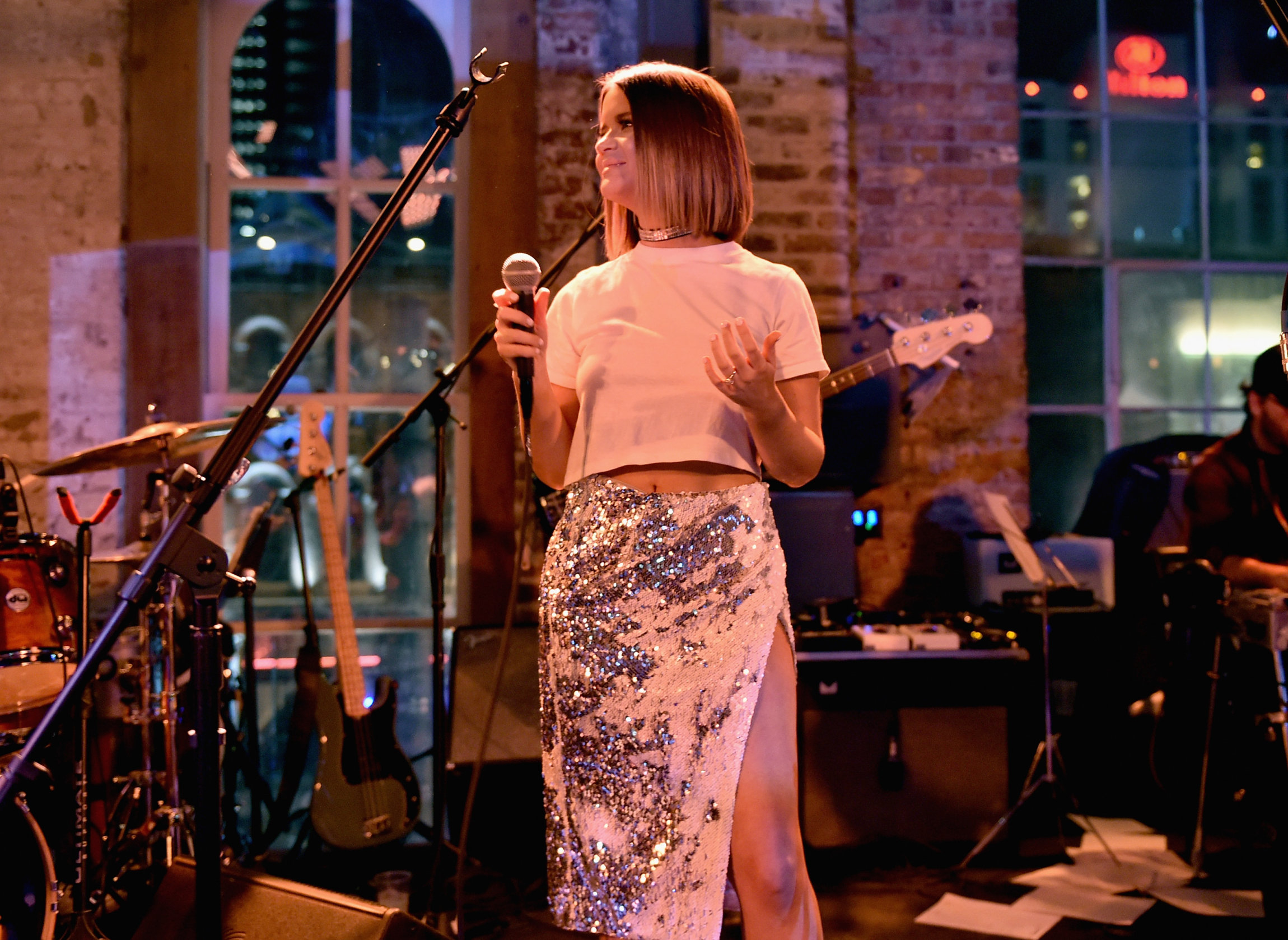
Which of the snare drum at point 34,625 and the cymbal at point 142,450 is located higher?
the cymbal at point 142,450

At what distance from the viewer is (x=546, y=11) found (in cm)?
426

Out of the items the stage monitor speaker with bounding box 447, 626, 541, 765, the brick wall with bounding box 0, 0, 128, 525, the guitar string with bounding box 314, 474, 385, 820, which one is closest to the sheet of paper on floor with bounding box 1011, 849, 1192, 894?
the stage monitor speaker with bounding box 447, 626, 541, 765

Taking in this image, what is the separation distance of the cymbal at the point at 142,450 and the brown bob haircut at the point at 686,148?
1555 mm

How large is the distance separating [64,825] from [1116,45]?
207 inches

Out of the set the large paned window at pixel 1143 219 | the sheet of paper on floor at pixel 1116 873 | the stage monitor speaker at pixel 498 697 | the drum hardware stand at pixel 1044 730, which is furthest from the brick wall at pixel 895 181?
the stage monitor speaker at pixel 498 697

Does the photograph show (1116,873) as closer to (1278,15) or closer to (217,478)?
(1278,15)

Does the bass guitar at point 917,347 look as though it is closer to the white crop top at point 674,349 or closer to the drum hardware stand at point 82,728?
the white crop top at point 674,349

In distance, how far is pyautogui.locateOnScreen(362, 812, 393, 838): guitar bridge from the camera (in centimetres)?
338

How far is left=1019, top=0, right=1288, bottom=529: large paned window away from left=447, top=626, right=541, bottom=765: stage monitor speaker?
2511 mm

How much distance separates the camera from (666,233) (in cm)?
170

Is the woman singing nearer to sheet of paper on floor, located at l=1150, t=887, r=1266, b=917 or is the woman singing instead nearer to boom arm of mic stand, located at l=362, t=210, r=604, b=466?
boom arm of mic stand, located at l=362, t=210, r=604, b=466

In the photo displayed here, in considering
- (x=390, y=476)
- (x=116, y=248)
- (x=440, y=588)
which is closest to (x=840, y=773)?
(x=440, y=588)

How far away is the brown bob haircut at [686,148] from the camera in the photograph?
1.67 meters

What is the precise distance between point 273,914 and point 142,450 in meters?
1.61
